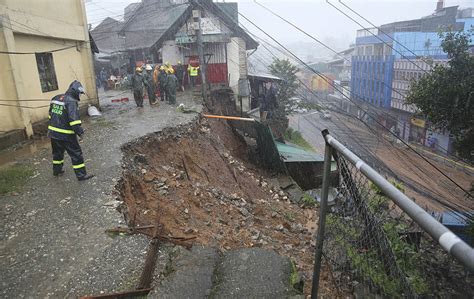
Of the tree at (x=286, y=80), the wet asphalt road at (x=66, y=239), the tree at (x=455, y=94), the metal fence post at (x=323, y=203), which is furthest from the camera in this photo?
the tree at (x=286, y=80)

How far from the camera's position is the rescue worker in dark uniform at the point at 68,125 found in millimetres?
5246

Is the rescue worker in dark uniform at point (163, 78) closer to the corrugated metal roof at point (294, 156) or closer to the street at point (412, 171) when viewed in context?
the corrugated metal roof at point (294, 156)

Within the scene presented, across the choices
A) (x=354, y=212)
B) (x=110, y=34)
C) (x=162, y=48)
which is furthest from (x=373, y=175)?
(x=110, y=34)

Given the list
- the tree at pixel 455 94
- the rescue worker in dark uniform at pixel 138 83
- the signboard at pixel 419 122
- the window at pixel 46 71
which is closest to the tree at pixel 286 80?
the signboard at pixel 419 122

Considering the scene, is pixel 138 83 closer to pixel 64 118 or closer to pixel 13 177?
pixel 13 177

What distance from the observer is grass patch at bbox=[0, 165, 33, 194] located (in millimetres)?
5418

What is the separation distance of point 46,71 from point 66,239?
25.2ft

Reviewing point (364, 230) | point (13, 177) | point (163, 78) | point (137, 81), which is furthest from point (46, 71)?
point (364, 230)

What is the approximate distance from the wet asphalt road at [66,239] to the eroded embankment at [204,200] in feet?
1.26

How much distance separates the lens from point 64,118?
5.30m

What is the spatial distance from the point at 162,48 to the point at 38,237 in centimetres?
1797

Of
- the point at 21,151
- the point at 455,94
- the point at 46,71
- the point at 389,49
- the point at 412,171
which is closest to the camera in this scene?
the point at 21,151

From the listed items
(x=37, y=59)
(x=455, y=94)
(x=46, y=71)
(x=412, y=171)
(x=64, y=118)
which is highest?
(x=37, y=59)

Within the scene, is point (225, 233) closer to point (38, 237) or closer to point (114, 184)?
point (114, 184)
